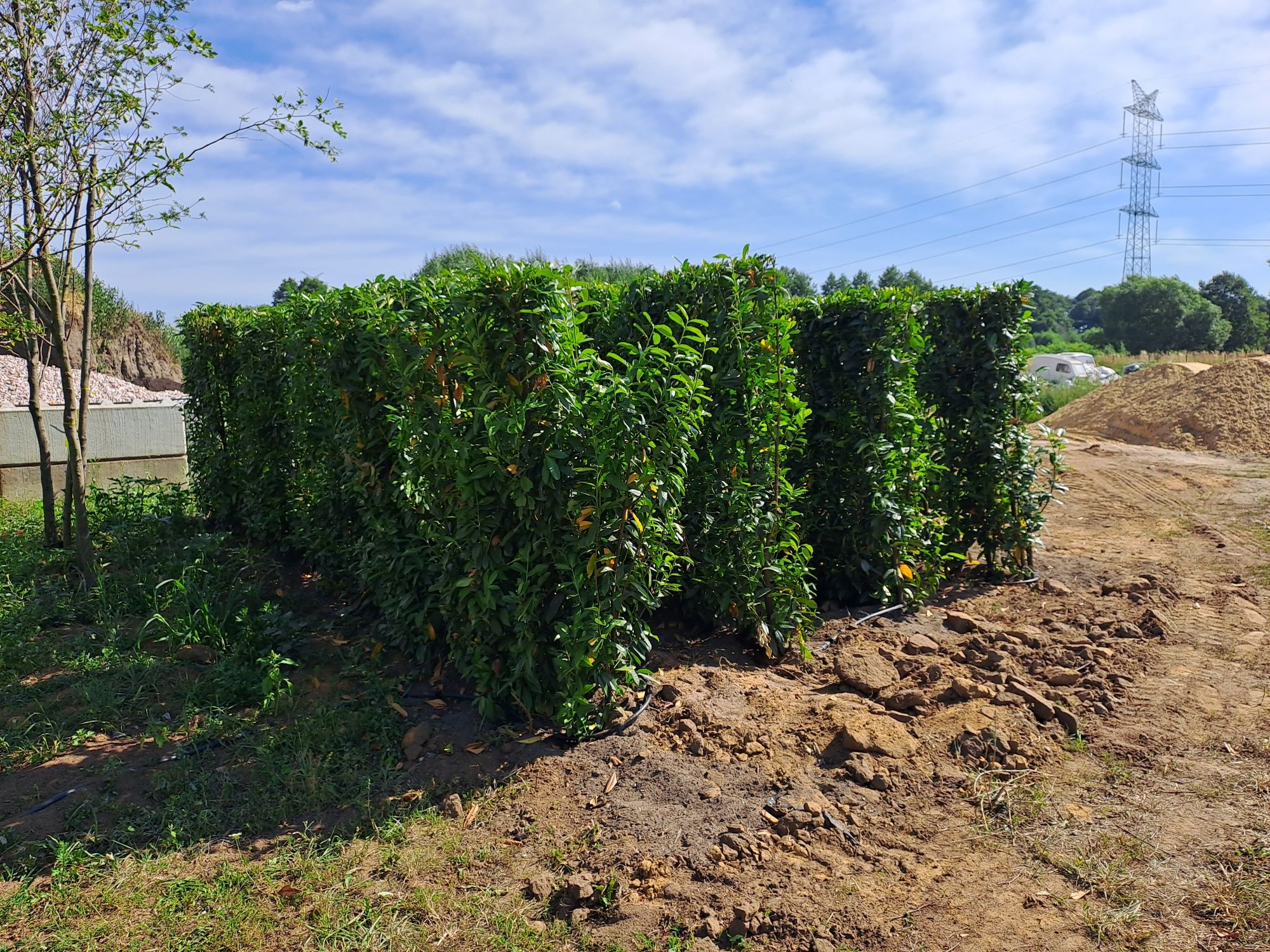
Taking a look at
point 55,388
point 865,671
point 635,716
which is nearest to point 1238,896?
point 865,671

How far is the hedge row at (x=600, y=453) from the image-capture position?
140 inches

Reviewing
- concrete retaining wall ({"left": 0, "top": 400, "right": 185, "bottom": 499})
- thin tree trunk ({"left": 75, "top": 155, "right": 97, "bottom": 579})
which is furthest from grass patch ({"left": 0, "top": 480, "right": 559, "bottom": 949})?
concrete retaining wall ({"left": 0, "top": 400, "right": 185, "bottom": 499})

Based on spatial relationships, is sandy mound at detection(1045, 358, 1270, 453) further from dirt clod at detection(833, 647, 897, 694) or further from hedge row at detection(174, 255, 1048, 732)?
dirt clod at detection(833, 647, 897, 694)

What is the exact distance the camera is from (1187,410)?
17203 millimetres

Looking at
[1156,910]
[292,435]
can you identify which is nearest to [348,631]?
[292,435]

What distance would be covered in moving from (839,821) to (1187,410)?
17.6 meters

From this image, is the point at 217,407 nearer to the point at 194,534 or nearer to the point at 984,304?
the point at 194,534

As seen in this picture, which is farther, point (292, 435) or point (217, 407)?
point (217, 407)

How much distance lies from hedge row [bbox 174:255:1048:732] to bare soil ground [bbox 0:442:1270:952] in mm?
415

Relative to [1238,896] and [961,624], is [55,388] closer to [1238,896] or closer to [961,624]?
[961,624]

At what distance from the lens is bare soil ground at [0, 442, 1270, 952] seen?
8.88 feet

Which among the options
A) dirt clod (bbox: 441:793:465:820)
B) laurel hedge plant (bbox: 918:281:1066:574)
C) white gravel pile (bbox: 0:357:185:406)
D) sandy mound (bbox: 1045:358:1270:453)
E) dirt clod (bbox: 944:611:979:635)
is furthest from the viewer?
sandy mound (bbox: 1045:358:1270:453)

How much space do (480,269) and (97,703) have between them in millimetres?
2815

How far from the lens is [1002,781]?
3596mm
